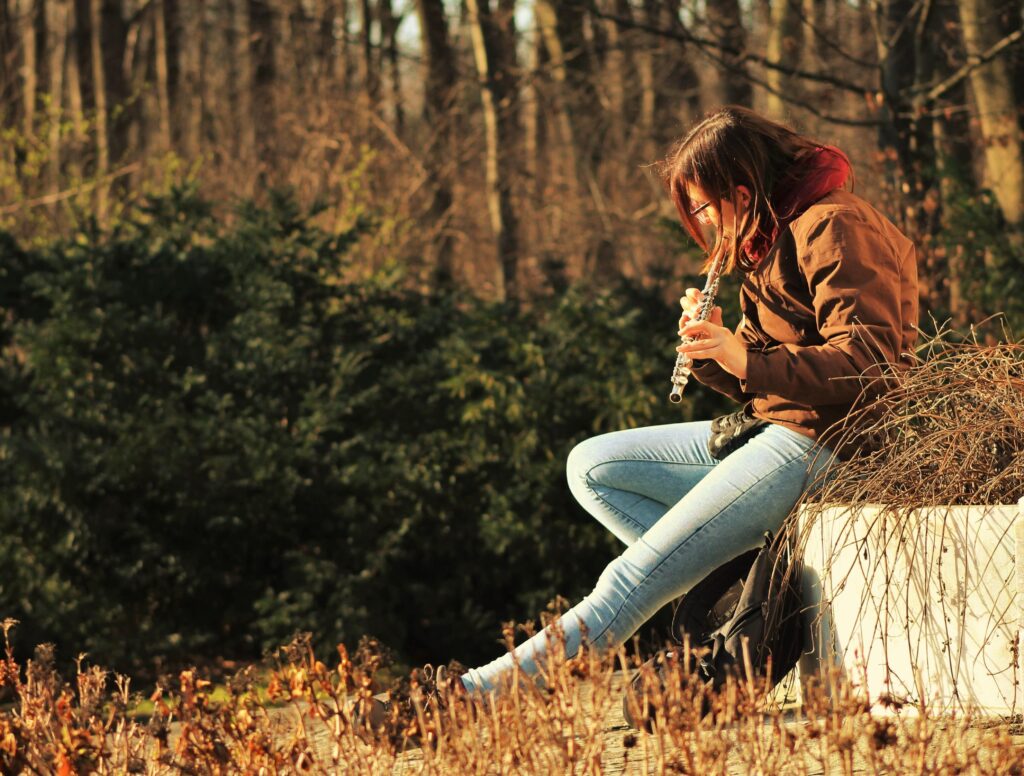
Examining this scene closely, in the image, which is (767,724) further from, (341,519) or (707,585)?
(341,519)

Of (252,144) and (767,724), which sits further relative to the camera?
(252,144)

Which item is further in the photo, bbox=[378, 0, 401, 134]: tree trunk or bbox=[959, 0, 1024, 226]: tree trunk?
bbox=[378, 0, 401, 134]: tree trunk

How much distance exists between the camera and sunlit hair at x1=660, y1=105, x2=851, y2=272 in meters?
3.53

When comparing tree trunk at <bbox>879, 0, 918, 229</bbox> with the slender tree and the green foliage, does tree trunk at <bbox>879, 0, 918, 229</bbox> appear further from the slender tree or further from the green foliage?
the slender tree

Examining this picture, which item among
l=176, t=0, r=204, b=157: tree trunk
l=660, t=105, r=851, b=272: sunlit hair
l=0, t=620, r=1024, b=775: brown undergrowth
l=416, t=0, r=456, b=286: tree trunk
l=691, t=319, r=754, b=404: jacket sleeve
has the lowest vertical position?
l=0, t=620, r=1024, b=775: brown undergrowth

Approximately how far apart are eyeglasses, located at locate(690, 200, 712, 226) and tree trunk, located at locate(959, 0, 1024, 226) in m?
4.10

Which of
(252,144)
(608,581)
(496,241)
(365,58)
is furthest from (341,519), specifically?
(365,58)

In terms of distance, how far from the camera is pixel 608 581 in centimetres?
354

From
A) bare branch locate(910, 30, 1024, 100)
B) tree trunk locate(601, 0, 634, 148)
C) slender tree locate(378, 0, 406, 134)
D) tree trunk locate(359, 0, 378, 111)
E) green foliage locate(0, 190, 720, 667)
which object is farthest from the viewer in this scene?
slender tree locate(378, 0, 406, 134)

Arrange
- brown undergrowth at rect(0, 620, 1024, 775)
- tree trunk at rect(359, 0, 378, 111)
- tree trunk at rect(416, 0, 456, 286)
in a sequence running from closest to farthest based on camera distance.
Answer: brown undergrowth at rect(0, 620, 1024, 775), tree trunk at rect(416, 0, 456, 286), tree trunk at rect(359, 0, 378, 111)

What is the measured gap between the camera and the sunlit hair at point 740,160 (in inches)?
139

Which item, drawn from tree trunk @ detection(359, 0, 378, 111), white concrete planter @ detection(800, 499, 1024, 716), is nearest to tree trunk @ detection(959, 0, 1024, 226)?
white concrete planter @ detection(800, 499, 1024, 716)

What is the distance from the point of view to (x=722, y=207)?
362 centimetres

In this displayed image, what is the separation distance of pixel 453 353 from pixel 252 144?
9849 mm
